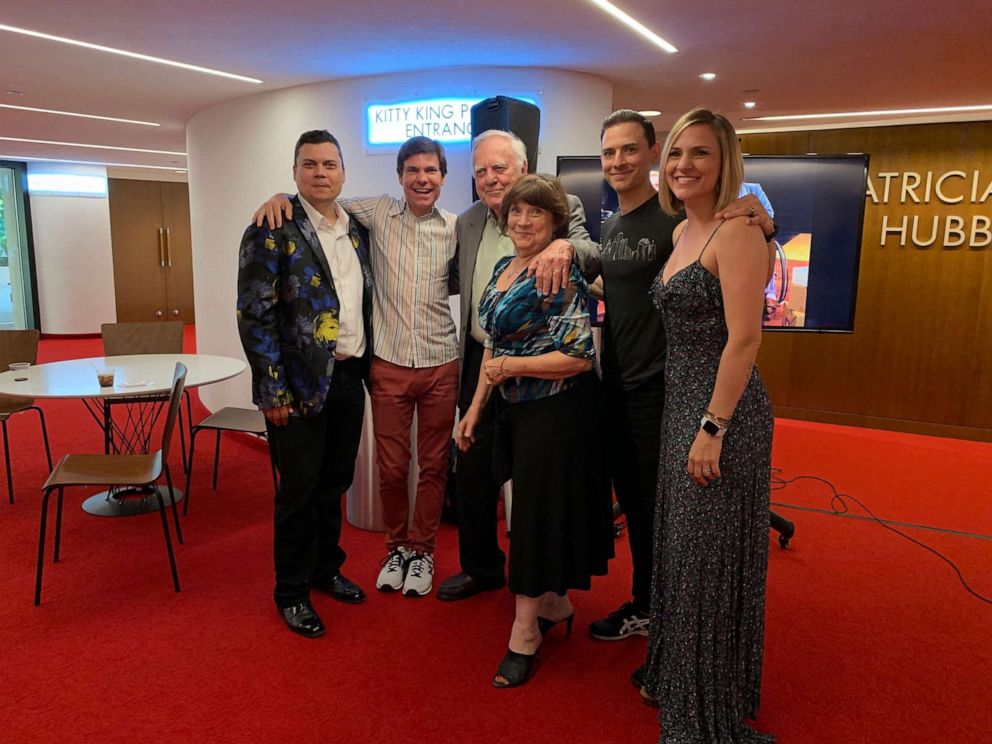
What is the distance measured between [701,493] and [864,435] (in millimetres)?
4815

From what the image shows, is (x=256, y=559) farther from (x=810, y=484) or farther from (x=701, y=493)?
(x=810, y=484)

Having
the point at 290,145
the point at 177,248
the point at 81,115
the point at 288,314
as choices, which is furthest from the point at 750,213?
the point at 177,248

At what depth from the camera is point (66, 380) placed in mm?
3561

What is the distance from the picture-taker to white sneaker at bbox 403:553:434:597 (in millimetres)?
2908

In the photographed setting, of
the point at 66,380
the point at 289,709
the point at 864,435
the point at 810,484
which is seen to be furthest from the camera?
the point at 864,435

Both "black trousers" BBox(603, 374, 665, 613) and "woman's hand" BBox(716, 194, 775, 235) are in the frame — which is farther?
"black trousers" BBox(603, 374, 665, 613)

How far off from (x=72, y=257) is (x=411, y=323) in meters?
10.5

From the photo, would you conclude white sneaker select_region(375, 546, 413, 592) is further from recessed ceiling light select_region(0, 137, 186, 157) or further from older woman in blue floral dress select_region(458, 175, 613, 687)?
recessed ceiling light select_region(0, 137, 186, 157)

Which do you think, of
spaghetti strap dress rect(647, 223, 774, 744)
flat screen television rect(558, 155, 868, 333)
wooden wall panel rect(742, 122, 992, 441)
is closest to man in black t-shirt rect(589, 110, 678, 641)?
spaghetti strap dress rect(647, 223, 774, 744)

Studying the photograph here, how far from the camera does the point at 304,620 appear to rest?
2.63m

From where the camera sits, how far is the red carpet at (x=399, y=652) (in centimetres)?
217

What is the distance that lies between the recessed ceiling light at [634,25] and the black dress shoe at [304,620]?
9.20 feet

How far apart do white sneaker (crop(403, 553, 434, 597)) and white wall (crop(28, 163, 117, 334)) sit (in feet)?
34.4

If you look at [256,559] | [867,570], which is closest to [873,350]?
[867,570]
